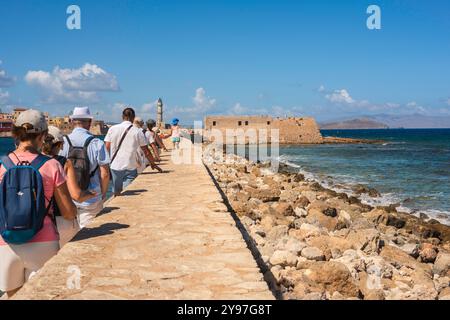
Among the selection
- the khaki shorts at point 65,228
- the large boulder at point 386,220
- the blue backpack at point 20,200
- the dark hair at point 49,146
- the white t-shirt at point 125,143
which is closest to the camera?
the blue backpack at point 20,200

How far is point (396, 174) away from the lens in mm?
27703

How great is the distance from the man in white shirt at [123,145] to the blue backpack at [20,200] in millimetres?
4136

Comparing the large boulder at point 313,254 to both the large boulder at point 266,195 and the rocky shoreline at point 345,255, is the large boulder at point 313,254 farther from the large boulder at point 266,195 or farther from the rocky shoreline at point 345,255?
the large boulder at point 266,195

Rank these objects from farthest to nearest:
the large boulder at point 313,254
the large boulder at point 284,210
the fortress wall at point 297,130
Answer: the fortress wall at point 297,130, the large boulder at point 284,210, the large boulder at point 313,254

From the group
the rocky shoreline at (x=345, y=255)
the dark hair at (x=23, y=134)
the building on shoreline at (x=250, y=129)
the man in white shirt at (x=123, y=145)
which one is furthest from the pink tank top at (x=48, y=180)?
the building on shoreline at (x=250, y=129)

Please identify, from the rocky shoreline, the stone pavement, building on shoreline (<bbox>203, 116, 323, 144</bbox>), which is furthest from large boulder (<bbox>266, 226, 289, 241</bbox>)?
building on shoreline (<bbox>203, 116, 323, 144</bbox>)

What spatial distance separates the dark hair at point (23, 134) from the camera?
3365 mm

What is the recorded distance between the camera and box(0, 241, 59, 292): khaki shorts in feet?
11.2

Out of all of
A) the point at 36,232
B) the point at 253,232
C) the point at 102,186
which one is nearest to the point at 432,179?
the point at 253,232

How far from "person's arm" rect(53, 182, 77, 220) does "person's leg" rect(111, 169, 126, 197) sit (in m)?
3.99

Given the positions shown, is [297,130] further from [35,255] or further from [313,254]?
[35,255]

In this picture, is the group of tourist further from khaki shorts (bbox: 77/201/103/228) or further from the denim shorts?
the denim shorts

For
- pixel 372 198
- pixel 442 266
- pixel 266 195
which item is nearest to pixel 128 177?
pixel 442 266

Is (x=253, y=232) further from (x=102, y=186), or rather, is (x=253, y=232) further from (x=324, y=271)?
(x=102, y=186)
